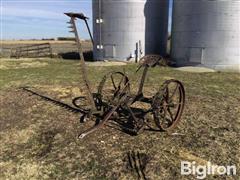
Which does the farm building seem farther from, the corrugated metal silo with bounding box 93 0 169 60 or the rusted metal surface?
the rusted metal surface

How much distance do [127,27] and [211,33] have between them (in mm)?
4913

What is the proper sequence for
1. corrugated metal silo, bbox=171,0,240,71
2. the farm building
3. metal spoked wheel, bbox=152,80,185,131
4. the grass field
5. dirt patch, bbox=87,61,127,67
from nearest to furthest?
the grass field
metal spoked wheel, bbox=152,80,185,131
corrugated metal silo, bbox=171,0,240,71
the farm building
dirt patch, bbox=87,61,127,67

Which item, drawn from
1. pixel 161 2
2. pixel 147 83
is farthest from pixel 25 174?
pixel 161 2

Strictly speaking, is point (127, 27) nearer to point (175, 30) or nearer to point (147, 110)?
point (175, 30)

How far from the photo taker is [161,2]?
57.0 ft

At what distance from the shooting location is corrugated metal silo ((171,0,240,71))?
532 inches

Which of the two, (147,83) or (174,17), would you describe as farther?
(174,17)

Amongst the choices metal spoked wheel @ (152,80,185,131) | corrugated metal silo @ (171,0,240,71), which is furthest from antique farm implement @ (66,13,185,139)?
corrugated metal silo @ (171,0,240,71)

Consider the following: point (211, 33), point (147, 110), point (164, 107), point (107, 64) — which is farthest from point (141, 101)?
point (107, 64)

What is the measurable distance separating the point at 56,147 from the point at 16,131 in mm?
1239

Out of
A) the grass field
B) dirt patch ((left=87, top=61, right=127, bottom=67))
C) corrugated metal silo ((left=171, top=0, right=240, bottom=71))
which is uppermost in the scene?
corrugated metal silo ((left=171, top=0, right=240, bottom=71))

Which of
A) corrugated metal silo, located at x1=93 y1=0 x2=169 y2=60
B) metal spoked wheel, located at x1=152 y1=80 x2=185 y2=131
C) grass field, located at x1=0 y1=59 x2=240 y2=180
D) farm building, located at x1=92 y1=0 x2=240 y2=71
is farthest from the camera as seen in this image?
corrugated metal silo, located at x1=93 y1=0 x2=169 y2=60

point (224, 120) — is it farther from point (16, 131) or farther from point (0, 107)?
point (0, 107)

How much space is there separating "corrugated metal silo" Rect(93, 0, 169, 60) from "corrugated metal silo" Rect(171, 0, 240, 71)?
260cm
